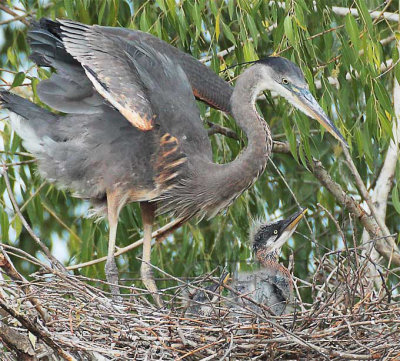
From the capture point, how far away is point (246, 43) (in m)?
4.93

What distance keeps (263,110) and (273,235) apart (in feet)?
6.36

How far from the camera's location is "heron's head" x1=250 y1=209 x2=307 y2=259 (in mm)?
5020

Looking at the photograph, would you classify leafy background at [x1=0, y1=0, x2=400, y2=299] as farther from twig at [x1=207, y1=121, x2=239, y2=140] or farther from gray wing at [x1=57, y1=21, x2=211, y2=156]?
gray wing at [x1=57, y1=21, x2=211, y2=156]

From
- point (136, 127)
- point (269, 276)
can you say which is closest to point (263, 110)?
point (136, 127)

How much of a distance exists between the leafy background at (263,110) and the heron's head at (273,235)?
0.63 ft

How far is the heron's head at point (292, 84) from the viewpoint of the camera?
16.0ft

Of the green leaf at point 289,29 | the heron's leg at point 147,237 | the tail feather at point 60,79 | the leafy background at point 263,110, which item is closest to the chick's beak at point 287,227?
the leafy background at point 263,110

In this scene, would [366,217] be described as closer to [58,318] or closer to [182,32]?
[182,32]

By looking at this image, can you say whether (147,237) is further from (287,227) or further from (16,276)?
(16,276)

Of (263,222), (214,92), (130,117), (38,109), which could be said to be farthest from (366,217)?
(38,109)

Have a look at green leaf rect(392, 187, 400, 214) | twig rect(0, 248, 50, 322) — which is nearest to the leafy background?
green leaf rect(392, 187, 400, 214)

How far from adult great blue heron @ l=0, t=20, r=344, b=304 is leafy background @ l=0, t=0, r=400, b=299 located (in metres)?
0.14

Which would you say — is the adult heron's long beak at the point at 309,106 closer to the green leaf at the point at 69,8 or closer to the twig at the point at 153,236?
the twig at the point at 153,236

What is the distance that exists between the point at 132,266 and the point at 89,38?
176 cm
